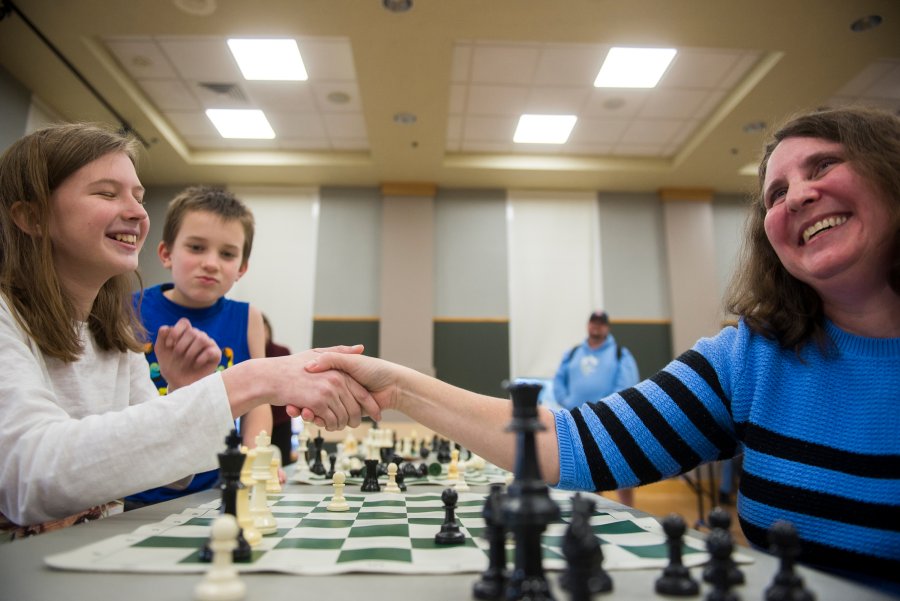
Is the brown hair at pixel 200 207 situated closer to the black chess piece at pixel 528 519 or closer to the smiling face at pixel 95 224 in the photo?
the smiling face at pixel 95 224

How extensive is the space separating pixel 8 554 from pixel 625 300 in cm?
678

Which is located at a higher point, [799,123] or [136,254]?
[799,123]

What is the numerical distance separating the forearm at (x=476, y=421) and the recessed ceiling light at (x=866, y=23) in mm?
4500

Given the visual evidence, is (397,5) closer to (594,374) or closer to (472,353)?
(594,374)

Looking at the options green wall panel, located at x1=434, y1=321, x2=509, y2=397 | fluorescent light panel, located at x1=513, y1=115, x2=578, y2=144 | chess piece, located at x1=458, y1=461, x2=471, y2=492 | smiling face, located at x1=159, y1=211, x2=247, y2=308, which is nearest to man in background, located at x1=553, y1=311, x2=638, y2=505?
green wall panel, located at x1=434, y1=321, x2=509, y2=397

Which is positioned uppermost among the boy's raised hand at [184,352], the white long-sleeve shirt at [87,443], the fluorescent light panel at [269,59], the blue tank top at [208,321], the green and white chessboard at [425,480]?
the fluorescent light panel at [269,59]

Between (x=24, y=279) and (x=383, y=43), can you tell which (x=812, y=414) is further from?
(x=383, y=43)

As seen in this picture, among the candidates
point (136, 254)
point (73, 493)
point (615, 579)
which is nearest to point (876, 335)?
point (615, 579)

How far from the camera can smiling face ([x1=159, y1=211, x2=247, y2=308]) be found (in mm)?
1903

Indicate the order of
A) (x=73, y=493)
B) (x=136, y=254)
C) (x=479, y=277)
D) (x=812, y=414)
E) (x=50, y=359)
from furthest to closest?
(x=479, y=277)
(x=136, y=254)
(x=50, y=359)
(x=812, y=414)
(x=73, y=493)

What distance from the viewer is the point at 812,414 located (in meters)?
1.04

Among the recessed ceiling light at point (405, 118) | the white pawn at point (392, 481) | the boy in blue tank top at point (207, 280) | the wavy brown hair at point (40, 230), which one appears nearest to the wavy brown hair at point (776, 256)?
the white pawn at point (392, 481)

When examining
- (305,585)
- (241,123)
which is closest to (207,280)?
(305,585)

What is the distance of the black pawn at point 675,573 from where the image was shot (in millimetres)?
613
